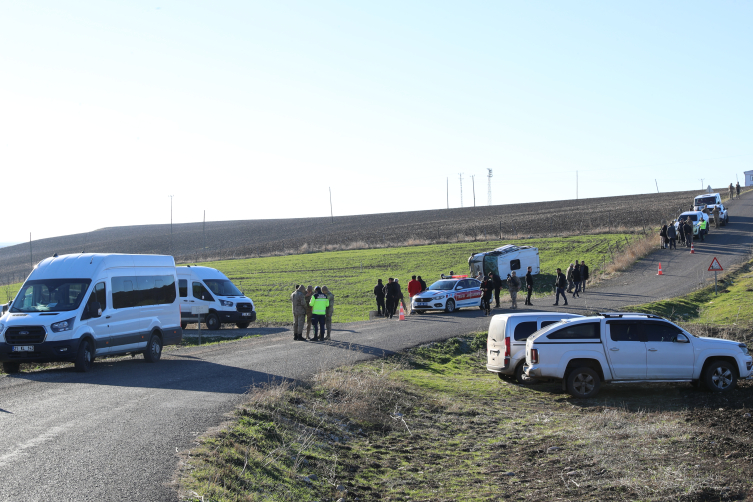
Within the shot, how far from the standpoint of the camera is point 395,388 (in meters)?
13.4

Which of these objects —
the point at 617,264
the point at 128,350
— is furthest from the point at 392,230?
the point at 128,350

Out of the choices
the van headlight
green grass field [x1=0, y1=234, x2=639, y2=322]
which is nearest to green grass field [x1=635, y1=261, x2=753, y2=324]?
green grass field [x1=0, y1=234, x2=639, y2=322]

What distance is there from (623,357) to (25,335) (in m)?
12.4

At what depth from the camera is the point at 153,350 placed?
1695 centimetres

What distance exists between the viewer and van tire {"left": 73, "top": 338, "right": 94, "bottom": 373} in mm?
14406

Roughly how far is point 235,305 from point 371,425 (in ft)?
58.5

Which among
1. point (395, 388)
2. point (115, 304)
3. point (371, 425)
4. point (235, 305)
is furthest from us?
point (235, 305)

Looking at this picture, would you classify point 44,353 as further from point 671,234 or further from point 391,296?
point 671,234

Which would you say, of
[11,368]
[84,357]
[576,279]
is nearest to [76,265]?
[84,357]

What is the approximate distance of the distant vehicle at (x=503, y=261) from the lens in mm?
38031

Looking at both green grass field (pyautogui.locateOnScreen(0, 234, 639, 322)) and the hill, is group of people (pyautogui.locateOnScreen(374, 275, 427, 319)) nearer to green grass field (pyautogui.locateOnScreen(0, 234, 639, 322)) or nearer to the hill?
green grass field (pyautogui.locateOnScreen(0, 234, 639, 322))

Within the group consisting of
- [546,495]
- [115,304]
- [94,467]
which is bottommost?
[546,495]

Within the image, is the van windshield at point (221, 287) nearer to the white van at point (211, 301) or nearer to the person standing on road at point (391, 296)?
the white van at point (211, 301)

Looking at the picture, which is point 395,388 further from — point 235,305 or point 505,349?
point 235,305
